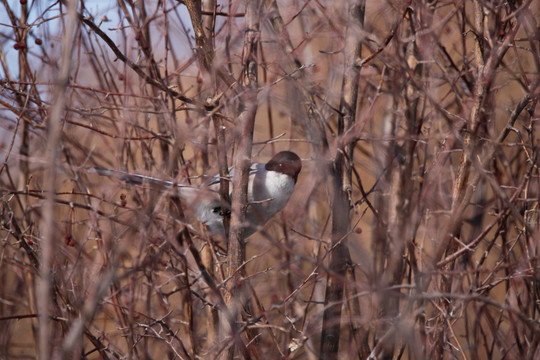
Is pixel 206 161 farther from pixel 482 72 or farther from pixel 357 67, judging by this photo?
pixel 482 72

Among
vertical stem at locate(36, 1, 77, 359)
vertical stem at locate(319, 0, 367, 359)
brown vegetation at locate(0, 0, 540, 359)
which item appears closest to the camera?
vertical stem at locate(36, 1, 77, 359)

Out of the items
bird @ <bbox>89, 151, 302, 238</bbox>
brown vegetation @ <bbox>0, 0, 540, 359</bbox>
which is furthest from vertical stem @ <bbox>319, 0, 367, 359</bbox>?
bird @ <bbox>89, 151, 302, 238</bbox>

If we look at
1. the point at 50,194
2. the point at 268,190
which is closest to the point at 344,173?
the point at 268,190

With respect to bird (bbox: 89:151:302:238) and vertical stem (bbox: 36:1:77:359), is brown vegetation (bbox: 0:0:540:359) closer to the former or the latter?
bird (bbox: 89:151:302:238)

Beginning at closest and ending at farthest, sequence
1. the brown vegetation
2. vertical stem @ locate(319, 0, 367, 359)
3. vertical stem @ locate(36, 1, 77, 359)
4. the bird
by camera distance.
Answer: vertical stem @ locate(36, 1, 77, 359) < the brown vegetation < vertical stem @ locate(319, 0, 367, 359) < the bird

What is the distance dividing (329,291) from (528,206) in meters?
1.14

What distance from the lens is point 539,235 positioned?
1941mm

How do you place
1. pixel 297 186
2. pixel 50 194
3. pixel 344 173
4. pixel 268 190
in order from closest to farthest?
pixel 50 194, pixel 344 173, pixel 268 190, pixel 297 186

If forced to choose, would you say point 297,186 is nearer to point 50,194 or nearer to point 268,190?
point 268,190

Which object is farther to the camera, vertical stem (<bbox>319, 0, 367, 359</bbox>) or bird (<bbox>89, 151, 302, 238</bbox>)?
bird (<bbox>89, 151, 302, 238</bbox>)

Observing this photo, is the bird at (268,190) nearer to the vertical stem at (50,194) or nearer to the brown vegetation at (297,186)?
the brown vegetation at (297,186)

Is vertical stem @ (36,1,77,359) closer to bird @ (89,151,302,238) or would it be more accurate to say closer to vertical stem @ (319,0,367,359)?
vertical stem @ (319,0,367,359)

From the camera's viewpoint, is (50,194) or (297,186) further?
(297,186)

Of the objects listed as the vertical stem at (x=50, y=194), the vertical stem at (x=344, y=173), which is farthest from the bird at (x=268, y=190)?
the vertical stem at (x=50, y=194)
